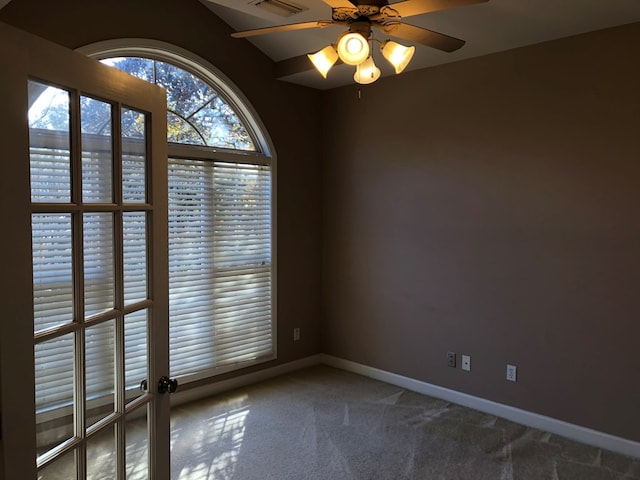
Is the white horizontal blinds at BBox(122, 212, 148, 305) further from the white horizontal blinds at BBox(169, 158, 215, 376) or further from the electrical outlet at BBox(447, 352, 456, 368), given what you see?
the electrical outlet at BBox(447, 352, 456, 368)

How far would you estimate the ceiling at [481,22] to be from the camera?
2.74m

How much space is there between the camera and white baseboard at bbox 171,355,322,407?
3.73 meters

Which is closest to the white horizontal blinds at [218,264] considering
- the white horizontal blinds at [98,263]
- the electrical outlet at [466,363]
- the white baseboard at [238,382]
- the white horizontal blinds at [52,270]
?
the white baseboard at [238,382]

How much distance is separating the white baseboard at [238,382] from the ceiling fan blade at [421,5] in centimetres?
293

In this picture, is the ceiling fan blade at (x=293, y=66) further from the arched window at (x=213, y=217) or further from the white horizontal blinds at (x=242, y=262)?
the white horizontal blinds at (x=242, y=262)

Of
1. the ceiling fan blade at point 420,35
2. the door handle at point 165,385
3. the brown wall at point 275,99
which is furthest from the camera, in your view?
the brown wall at point 275,99

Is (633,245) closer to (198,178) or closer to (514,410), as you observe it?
(514,410)

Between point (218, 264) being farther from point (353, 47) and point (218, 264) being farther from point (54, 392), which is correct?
point (54, 392)

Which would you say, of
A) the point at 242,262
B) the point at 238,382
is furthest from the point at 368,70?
the point at 238,382

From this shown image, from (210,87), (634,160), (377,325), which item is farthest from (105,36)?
(634,160)

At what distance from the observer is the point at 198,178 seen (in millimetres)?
3727

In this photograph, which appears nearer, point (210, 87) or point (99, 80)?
point (99, 80)

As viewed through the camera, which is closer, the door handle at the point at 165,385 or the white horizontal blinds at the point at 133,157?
the white horizontal blinds at the point at 133,157

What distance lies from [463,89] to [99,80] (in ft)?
9.21
